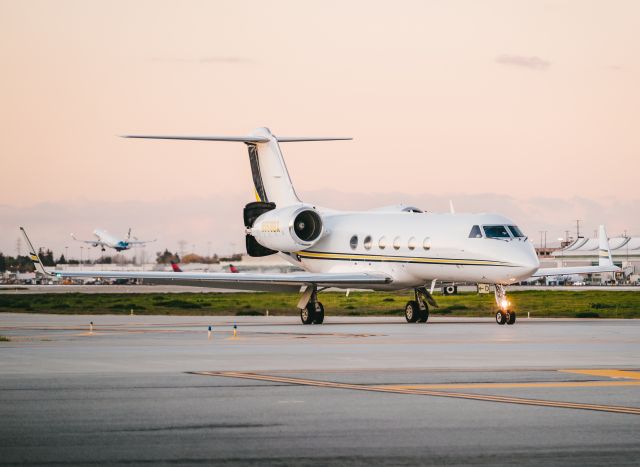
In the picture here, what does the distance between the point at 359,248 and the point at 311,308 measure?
3.56 m

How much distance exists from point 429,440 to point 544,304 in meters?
46.4

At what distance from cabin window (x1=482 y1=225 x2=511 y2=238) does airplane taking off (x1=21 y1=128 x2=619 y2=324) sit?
33 millimetres

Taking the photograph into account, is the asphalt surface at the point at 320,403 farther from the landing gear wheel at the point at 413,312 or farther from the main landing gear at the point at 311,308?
the landing gear wheel at the point at 413,312

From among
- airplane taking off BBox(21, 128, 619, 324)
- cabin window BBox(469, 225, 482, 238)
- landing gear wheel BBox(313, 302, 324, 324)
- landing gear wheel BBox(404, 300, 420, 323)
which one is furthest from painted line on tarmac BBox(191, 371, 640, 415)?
landing gear wheel BBox(404, 300, 420, 323)

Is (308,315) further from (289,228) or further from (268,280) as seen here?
(289,228)

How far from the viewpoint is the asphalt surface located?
984 cm

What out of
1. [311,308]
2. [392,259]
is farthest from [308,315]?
[392,259]

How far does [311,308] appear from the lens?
3853 centimetres

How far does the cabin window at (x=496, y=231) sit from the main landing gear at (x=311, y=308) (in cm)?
656

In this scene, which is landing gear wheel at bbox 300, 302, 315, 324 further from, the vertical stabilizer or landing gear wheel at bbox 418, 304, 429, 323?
the vertical stabilizer

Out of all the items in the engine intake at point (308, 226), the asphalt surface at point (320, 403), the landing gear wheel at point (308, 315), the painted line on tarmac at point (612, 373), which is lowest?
the asphalt surface at point (320, 403)

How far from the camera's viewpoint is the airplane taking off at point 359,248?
35750 millimetres

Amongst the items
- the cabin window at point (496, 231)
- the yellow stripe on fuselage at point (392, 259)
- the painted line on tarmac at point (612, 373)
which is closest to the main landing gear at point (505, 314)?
the yellow stripe on fuselage at point (392, 259)

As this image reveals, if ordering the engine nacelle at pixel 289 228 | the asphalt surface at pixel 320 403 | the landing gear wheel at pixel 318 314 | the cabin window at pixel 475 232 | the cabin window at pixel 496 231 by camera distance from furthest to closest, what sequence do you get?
the engine nacelle at pixel 289 228 < the landing gear wheel at pixel 318 314 < the cabin window at pixel 475 232 < the cabin window at pixel 496 231 < the asphalt surface at pixel 320 403
